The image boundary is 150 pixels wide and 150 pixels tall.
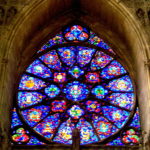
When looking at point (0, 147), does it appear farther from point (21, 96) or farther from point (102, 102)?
point (102, 102)

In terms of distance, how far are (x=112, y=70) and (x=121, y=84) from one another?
0.57 metres

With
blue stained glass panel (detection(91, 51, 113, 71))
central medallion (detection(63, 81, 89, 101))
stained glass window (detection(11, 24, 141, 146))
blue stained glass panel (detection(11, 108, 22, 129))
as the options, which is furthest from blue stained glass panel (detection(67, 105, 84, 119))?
blue stained glass panel (detection(91, 51, 113, 71))

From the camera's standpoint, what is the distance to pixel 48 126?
44.1 ft

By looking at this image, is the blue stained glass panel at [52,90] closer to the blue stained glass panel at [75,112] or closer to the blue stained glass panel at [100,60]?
the blue stained glass panel at [75,112]

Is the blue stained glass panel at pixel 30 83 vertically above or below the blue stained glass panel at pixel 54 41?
below

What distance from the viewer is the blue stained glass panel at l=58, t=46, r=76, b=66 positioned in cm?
1493

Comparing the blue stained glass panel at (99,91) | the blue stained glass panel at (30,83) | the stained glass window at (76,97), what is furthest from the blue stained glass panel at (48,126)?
the blue stained glass panel at (99,91)

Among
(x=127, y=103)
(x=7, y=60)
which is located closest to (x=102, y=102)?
(x=127, y=103)

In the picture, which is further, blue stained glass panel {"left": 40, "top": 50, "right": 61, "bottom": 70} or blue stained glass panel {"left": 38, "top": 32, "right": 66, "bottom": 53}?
blue stained glass panel {"left": 38, "top": 32, "right": 66, "bottom": 53}

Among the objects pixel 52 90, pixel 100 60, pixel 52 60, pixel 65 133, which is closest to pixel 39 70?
pixel 52 60

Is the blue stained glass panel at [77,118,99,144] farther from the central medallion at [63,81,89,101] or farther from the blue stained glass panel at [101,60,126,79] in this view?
the blue stained glass panel at [101,60,126,79]

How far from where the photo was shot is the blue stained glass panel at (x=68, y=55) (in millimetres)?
14930

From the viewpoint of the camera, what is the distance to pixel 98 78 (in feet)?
47.5

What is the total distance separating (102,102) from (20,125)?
2.23 m
